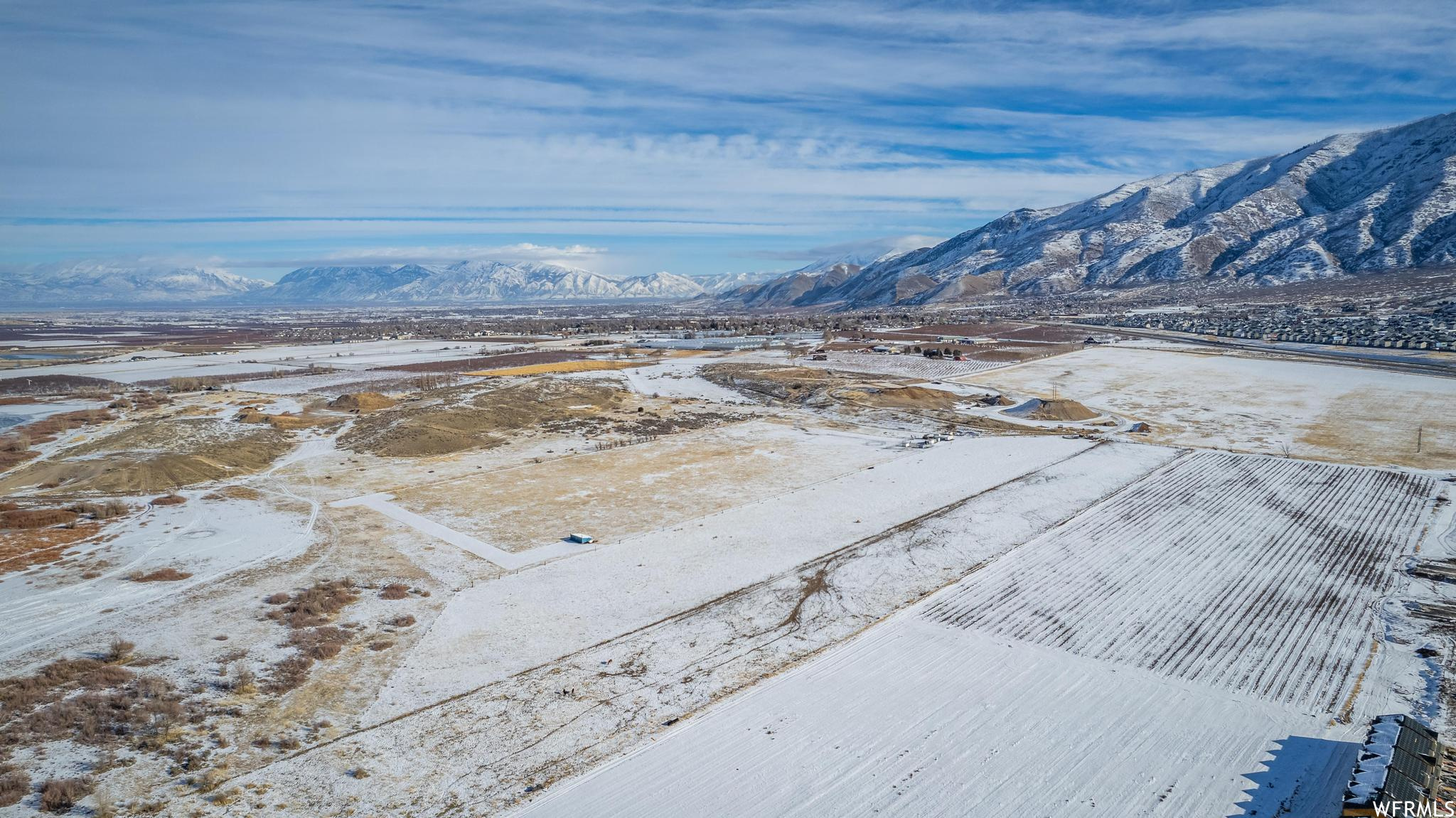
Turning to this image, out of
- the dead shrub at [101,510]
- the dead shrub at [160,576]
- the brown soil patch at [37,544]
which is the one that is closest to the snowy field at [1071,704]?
the dead shrub at [160,576]

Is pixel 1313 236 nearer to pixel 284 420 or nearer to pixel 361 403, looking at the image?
pixel 361 403

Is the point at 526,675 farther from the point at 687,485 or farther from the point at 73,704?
the point at 687,485

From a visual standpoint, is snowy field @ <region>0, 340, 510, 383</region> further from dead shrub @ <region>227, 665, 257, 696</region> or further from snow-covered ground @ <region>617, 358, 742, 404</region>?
dead shrub @ <region>227, 665, 257, 696</region>

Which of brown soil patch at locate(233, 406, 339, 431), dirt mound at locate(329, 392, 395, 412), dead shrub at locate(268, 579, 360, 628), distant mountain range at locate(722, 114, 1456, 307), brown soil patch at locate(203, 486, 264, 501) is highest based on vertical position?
distant mountain range at locate(722, 114, 1456, 307)

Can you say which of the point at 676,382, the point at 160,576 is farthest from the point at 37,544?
the point at 676,382

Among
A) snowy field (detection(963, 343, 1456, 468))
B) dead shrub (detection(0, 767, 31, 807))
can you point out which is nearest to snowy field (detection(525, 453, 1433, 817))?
dead shrub (detection(0, 767, 31, 807))

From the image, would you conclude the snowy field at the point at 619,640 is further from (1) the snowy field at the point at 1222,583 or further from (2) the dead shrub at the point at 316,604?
(2) the dead shrub at the point at 316,604
